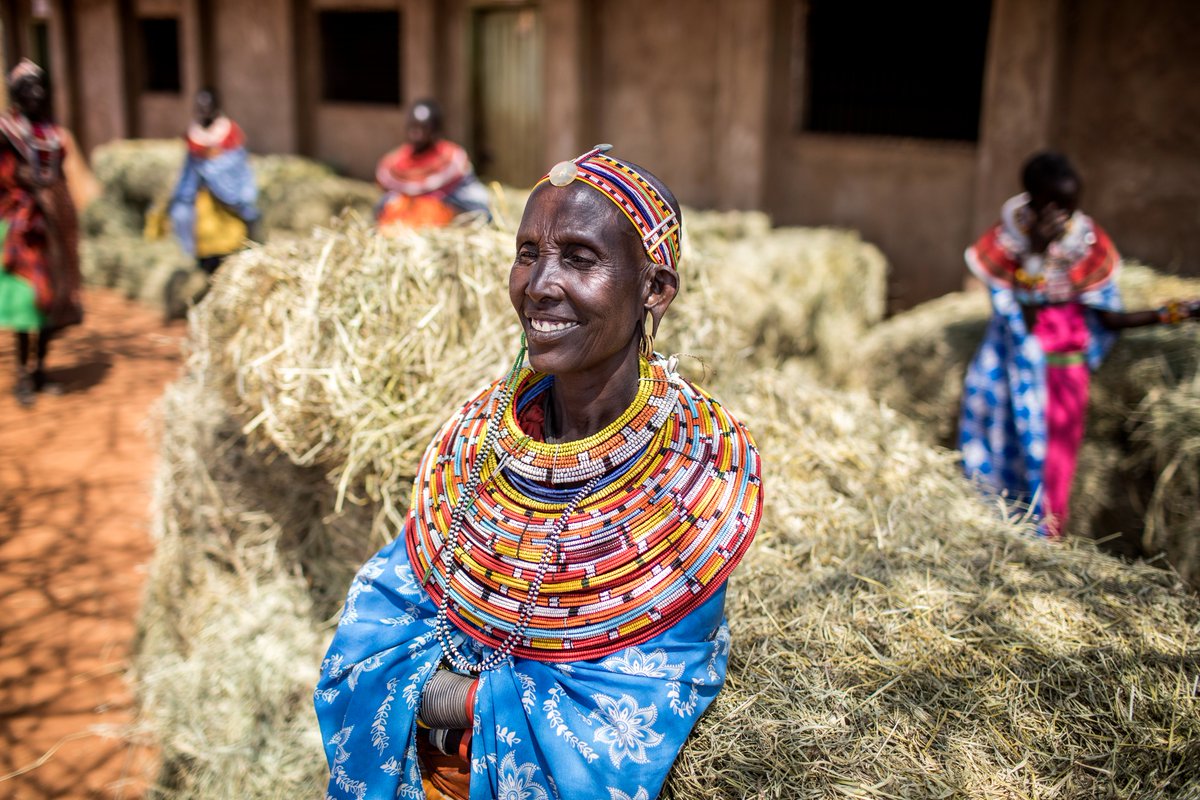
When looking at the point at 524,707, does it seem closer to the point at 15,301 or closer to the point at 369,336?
the point at 369,336

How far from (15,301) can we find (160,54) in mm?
9893

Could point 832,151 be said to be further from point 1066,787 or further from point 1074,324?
point 1066,787

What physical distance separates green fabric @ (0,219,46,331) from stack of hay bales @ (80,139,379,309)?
2.37m

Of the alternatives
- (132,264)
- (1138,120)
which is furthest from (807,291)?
(132,264)

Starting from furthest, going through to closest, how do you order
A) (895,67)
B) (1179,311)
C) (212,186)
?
1. (212,186)
2. (895,67)
3. (1179,311)

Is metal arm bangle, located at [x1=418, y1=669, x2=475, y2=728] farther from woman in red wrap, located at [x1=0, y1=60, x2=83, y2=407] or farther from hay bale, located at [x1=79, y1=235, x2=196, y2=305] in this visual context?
hay bale, located at [x1=79, y1=235, x2=196, y2=305]

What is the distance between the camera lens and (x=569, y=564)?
1915mm

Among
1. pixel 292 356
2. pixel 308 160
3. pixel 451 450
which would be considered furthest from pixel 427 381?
pixel 308 160

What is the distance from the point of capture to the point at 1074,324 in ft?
15.2

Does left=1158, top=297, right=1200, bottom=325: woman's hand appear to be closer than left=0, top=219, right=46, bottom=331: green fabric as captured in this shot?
Yes

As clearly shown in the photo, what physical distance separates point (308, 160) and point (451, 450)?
10.6m

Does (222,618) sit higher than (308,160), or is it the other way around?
(308,160)

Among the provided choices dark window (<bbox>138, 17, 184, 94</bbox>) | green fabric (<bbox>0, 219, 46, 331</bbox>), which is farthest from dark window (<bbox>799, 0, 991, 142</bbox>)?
dark window (<bbox>138, 17, 184, 94</bbox>)

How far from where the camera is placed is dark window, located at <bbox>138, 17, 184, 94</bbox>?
14984mm
